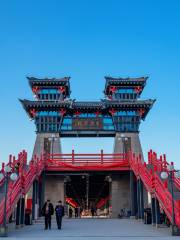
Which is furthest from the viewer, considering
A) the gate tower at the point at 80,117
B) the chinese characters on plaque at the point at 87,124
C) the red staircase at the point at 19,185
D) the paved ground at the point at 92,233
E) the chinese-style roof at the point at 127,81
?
the chinese-style roof at the point at 127,81

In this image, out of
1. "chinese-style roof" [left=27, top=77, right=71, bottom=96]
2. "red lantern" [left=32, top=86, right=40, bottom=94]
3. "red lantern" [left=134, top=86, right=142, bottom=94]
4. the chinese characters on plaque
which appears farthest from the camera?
"red lantern" [left=134, top=86, right=142, bottom=94]

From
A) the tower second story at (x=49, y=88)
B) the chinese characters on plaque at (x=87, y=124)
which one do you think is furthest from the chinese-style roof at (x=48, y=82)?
the chinese characters on plaque at (x=87, y=124)

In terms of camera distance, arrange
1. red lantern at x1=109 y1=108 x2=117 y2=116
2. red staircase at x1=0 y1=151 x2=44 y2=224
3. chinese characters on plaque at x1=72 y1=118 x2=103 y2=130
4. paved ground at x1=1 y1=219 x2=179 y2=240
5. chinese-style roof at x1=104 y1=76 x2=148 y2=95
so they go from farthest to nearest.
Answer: chinese-style roof at x1=104 y1=76 x2=148 y2=95, red lantern at x1=109 y1=108 x2=117 y2=116, chinese characters on plaque at x1=72 y1=118 x2=103 y2=130, red staircase at x1=0 y1=151 x2=44 y2=224, paved ground at x1=1 y1=219 x2=179 y2=240

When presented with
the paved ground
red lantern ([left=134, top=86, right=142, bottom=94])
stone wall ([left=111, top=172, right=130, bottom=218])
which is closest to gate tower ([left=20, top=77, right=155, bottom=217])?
red lantern ([left=134, top=86, right=142, bottom=94])

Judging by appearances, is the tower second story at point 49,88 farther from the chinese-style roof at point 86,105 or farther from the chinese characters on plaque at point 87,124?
the chinese characters on plaque at point 87,124

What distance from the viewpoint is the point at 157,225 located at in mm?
18172

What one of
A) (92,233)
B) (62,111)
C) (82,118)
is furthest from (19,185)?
(82,118)

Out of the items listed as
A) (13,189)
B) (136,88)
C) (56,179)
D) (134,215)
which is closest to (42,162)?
(56,179)

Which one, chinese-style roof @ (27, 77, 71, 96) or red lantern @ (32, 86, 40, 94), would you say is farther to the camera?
red lantern @ (32, 86, 40, 94)

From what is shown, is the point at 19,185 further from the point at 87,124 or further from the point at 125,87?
the point at 125,87

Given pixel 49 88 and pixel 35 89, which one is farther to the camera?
pixel 49 88

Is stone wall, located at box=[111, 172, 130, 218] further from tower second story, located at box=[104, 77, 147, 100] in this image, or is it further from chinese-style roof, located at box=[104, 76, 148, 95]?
chinese-style roof, located at box=[104, 76, 148, 95]

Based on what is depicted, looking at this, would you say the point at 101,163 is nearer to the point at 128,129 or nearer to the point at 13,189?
the point at 128,129

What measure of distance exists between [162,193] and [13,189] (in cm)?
783
